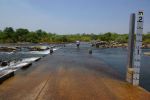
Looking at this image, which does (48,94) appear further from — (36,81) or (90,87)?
(36,81)

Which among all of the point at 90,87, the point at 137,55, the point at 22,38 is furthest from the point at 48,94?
the point at 22,38

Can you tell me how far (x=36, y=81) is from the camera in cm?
1026

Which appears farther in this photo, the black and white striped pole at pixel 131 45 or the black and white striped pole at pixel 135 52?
the black and white striped pole at pixel 131 45

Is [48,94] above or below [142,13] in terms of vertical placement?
below

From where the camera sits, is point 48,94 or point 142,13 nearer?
point 48,94

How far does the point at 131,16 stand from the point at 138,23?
87cm

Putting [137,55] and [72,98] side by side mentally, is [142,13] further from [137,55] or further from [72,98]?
[72,98]

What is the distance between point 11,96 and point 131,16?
5.67 m

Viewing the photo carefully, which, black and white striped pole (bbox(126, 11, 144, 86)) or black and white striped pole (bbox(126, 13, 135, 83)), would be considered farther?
black and white striped pole (bbox(126, 13, 135, 83))

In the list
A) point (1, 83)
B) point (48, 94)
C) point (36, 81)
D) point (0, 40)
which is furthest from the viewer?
point (0, 40)

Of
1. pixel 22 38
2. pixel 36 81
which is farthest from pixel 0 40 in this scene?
pixel 36 81

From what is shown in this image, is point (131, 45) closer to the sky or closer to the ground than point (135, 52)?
closer to the sky

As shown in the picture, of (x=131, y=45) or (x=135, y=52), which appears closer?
(x=135, y=52)

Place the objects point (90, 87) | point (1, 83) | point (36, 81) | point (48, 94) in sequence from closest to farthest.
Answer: point (48, 94) < point (90, 87) < point (1, 83) < point (36, 81)
